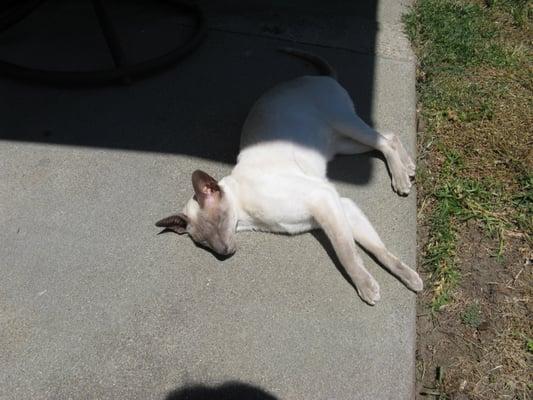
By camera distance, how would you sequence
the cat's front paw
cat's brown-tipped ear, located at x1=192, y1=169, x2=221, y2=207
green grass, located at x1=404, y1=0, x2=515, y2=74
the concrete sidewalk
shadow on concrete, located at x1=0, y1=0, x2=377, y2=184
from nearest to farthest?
the concrete sidewalk, the cat's front paw, cat's brown-tipped ear, located at x1=192, y1=169, x2=221, y2=207, shadow on concrete, located at x1=0, y1=0, x2=377, y2=184, green grass, located at x1=404, y1=0, x2=515, y2=74

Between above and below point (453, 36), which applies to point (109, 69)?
below

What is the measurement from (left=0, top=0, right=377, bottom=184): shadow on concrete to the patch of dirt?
0.85 m

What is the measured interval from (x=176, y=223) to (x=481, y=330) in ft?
5.24

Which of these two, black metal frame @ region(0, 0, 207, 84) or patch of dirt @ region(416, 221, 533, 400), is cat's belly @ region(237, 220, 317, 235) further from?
black metal frame @ region(0, 0, 207, 84)

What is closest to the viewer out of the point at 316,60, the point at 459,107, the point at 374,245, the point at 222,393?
the point at 222,393

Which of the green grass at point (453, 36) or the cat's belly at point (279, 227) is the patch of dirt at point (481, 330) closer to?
the cat's belly at point (279, 227)

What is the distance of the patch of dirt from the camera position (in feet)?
6.42

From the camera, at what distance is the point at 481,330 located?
6.89 feet

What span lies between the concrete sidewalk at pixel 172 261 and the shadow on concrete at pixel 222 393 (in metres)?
0.01

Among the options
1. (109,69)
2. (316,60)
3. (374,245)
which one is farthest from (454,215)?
(109,69)

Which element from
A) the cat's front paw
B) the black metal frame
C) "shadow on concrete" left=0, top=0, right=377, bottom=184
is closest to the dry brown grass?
the cat's front paw

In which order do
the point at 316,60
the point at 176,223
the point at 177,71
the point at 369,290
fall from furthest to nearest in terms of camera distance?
the point at 177,71 → the point at 316,60 → the point at 176,223 → the point at 369,290

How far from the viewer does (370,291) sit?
2.24 meters

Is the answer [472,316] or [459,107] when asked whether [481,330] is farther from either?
[459,107]
